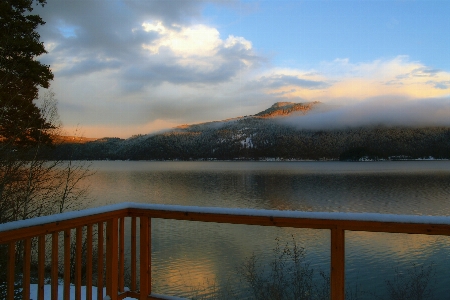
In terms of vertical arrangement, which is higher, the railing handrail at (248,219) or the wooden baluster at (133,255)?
the railing handrail at (248,219)

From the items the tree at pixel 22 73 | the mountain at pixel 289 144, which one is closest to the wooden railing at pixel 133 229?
the tree at pixel 22 73

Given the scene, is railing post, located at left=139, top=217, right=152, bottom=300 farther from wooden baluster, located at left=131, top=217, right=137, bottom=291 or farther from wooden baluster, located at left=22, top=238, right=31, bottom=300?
wooden baluster, located at left=22, top=238, right=31, bottom=300

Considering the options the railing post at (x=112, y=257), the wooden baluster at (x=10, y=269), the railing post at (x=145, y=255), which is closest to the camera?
the wooden baluster at (x=10, y=269)

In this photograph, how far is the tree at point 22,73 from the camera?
7.67 metres

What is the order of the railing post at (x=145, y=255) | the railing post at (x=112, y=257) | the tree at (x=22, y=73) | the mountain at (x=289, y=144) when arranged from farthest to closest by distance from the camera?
the mountain at (x=289, y=144) → the tree at (x=22, y=73) → the railing post at (x=145, y=255) → the railing post at (x=112, y=257)

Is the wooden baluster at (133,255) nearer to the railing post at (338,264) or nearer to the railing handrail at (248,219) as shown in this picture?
the railing handrail at (248,219)

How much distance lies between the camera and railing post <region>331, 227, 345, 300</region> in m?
2.46

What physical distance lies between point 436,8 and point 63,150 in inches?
506

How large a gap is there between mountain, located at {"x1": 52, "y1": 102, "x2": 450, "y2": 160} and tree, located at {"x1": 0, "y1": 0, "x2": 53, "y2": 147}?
84830mm

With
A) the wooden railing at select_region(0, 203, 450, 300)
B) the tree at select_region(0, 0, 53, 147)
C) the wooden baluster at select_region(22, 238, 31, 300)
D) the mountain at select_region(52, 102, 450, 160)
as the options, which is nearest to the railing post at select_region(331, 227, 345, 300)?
the wooden railing at select_region(0, 203, 450, 300)

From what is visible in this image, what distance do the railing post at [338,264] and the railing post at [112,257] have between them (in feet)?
5.67

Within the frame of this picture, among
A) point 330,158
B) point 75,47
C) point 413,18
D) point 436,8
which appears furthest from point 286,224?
point 330,158

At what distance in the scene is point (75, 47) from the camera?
46.0 feet

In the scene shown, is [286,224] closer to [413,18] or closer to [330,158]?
[413,18]
